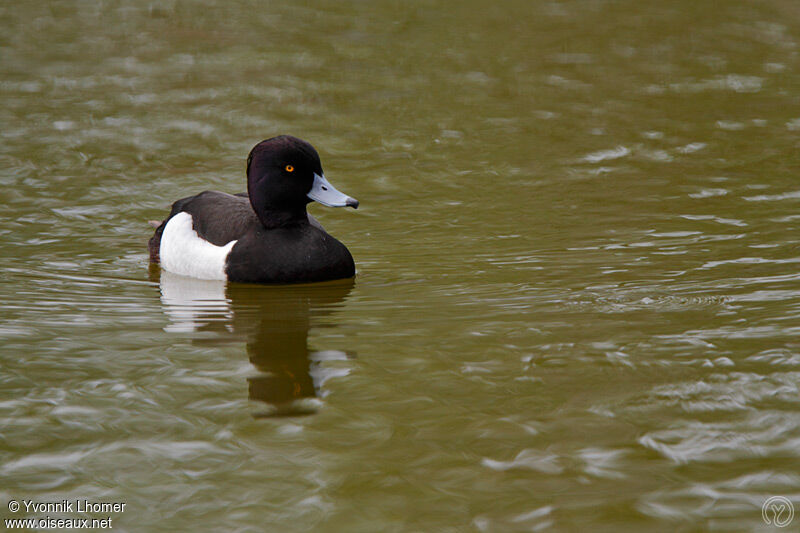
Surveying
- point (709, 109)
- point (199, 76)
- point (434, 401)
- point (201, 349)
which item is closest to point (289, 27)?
point (199, 76)

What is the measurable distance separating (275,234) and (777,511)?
4.21 m

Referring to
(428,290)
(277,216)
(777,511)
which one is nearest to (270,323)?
(428,290)

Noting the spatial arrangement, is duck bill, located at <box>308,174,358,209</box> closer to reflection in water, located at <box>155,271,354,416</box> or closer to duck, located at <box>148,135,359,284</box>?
duck, located at <box>148,135,359,284</box>

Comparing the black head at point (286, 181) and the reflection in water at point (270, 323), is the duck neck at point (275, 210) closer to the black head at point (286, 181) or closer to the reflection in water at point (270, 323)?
the black head at point (286, 181)

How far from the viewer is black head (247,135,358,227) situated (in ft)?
24.4

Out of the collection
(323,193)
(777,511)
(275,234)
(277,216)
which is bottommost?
(777,511)

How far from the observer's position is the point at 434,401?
5102 millimetres

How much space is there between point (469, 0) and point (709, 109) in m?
5.73

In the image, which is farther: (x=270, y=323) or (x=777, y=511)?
(x=270, y=323)

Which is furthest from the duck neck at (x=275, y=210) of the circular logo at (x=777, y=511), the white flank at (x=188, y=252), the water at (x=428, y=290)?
the circular logo at (x=777, y=511)

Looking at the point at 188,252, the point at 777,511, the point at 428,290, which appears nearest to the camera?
the point at 777,511

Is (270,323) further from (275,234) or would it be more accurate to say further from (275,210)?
(275,210)

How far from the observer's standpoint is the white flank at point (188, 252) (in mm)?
7566

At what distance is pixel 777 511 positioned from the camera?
4.04 metres
